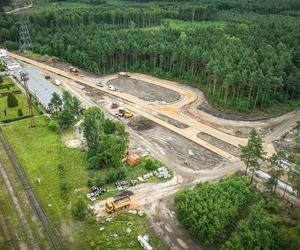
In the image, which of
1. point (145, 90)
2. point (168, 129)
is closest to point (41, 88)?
point (145, 90)

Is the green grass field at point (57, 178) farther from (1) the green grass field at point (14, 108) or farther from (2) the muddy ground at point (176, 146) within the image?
(2) the muddy ground at point (176, 146)

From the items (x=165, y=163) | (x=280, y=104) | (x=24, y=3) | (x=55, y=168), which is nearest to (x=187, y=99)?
(x=280, y=104)

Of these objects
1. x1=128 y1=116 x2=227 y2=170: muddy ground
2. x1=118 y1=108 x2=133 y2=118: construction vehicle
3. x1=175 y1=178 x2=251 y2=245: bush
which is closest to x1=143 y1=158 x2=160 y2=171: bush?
x1=128 y1=116 x2=227 y2=170: muddy ground

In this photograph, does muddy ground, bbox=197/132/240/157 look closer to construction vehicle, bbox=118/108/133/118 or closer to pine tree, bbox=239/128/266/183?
pine tree, bbox=239/128/266/183

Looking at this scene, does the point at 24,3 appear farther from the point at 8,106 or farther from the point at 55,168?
the point at 55,168

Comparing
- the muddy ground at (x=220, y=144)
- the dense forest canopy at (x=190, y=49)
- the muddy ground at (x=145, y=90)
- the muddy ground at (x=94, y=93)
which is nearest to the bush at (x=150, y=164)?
the muddy ground at (x=220, y=144)

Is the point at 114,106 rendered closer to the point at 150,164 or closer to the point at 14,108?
the point at 14,108
